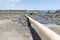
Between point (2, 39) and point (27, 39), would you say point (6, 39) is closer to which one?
point (2, 39)

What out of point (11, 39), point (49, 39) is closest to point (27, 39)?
point (11, 39)

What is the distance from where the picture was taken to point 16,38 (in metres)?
9.79

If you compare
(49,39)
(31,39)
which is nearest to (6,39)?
(31,39)

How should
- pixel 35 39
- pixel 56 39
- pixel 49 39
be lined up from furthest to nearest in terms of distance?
pixel 35 39
pixel 49 39
pixel 56 39

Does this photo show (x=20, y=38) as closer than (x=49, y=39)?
No

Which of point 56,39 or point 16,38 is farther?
point 16,38

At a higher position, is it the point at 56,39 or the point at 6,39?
the point at 56,39

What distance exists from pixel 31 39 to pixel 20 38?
2.26 feet

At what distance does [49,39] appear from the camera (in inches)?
193

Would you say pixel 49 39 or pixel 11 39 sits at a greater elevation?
pixel 49 39

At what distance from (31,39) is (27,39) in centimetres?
26

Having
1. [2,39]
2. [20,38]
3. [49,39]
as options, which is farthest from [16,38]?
[49,39]

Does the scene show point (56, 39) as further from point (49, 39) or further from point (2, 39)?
point (2, 39)

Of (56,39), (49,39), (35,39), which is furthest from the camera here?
(35,39)
